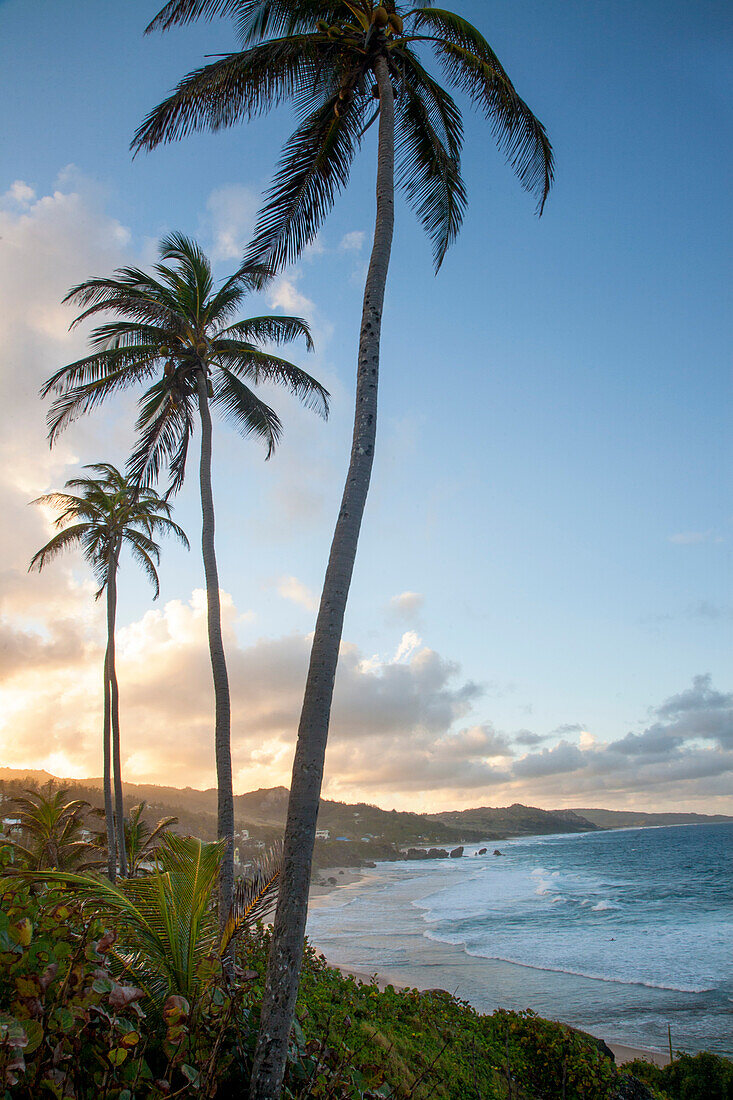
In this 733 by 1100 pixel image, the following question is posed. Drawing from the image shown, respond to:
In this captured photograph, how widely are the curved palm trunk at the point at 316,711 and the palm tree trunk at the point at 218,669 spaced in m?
3.75

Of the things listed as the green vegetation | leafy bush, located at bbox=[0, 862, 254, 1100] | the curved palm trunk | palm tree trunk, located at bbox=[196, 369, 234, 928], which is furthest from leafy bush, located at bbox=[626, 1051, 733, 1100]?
leafy bush, located at bbox=[0, 862, 254, 1100]

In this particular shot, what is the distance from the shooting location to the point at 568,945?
1023 inches

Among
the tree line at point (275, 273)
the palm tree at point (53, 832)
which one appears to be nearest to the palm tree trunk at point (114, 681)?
the palm tree at point (53, 832)

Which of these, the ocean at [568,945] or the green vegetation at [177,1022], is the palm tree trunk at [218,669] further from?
the ocean at [568,945]

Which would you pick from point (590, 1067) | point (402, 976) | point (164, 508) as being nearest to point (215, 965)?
point (590, 1067)

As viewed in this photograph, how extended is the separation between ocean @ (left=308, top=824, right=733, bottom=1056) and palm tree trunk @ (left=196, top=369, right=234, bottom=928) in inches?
453

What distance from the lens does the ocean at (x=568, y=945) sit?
1669cm

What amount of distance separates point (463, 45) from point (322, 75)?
5.73ft

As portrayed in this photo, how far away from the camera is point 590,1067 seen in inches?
296

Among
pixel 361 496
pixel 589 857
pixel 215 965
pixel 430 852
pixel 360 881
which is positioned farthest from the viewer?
pixel 430 852

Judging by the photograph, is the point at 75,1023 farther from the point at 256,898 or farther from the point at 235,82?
the point at 235,82

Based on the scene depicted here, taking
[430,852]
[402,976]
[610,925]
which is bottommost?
[430,852]

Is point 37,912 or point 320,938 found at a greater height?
point 37,912

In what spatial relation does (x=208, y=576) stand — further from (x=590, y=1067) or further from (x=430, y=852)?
(x=430, y=852)
